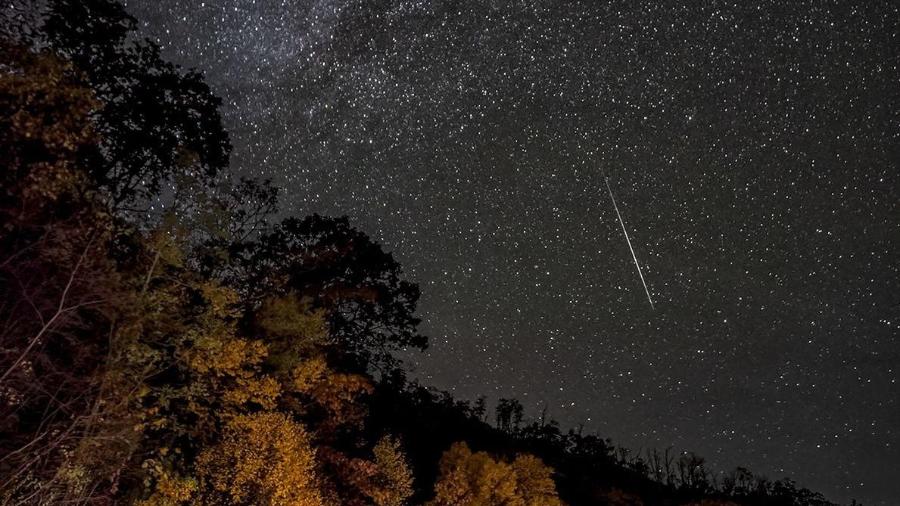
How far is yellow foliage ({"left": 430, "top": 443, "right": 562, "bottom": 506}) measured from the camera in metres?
28.4

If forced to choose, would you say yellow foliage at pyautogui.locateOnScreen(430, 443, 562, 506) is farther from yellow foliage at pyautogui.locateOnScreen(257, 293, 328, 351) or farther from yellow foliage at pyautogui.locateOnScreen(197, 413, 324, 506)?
yellow foliage at pyautogui.locateOnScreen(257, 293, 328, 351)

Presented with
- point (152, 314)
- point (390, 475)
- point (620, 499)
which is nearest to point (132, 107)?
point (152, 314)

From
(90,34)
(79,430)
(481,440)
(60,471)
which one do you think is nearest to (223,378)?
(79,430)

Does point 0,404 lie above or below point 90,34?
below

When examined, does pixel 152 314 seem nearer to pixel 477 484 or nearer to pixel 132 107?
pixel 132 107

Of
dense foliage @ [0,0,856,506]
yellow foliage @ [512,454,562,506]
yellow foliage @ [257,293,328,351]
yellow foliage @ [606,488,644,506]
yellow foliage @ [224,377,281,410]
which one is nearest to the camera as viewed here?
dense foliage @ [0,0,856,506]

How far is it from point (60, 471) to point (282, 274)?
11.9m

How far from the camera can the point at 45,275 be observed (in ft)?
39.0

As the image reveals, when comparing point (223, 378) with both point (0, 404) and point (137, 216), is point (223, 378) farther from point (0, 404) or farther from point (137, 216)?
point (0, 404)

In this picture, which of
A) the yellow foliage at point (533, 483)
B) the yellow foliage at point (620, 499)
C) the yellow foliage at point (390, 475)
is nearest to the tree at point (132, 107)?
the yellow foliage at point (390, 475)

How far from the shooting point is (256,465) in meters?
18.1

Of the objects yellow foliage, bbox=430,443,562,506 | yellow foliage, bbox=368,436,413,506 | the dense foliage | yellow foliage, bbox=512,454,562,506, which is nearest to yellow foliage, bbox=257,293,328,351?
the dense foliage

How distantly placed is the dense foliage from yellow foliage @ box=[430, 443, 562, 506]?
18 centimetres

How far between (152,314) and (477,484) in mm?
19103
